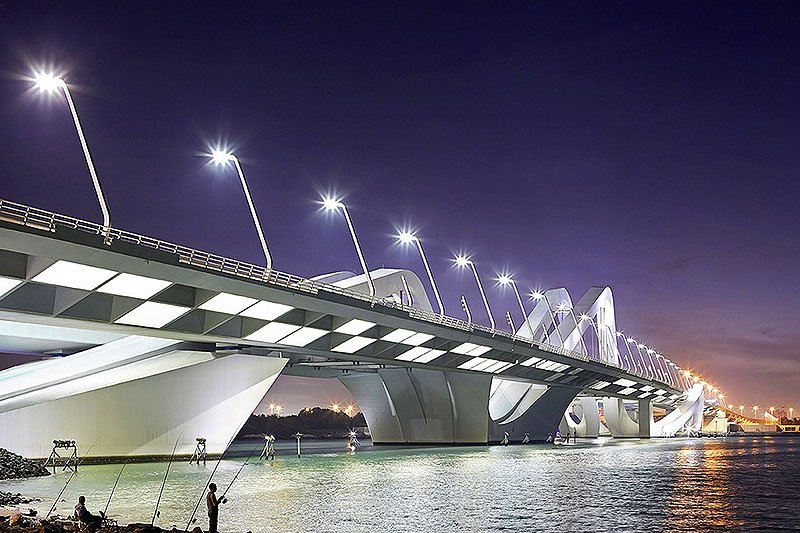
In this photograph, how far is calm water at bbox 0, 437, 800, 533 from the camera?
22.6 m

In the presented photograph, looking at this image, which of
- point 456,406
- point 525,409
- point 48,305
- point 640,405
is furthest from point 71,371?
point 640,405

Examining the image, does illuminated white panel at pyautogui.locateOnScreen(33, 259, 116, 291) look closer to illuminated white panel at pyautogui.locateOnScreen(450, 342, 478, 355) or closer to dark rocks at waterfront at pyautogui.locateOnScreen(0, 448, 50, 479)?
dark rocks at waterfront at pyautogui.locateOnScreen(0, 448, 50, 479)

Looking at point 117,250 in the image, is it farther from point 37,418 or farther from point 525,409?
point 525,409

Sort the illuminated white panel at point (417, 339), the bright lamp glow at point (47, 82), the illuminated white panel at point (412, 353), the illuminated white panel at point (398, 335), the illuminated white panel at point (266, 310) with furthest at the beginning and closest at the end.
Result: 1. the illuminated white panel at point (412, 353)
2. the illuminated white panel at point (417, 339)
3. the illuminated white panel at point (398, 335)
4. the illuminated white panel at point (266, 310)
5. the bright lamp glow at point (47, 82)

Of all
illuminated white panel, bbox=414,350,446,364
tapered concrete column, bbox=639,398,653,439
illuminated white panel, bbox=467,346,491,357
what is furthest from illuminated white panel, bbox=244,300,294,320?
tapered concrete column, bbox=639,398,653,439

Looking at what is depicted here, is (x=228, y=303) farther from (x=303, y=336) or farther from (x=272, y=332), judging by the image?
(x=303, y=336)

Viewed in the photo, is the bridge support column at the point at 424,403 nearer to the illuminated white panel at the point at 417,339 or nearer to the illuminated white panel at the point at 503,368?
the illuminated white panel at the point at 503,368

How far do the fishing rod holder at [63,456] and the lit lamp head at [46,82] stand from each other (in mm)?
22838

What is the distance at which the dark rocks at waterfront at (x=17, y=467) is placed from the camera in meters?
41.8

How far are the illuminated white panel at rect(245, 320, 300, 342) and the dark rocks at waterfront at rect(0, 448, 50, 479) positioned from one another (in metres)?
13.1

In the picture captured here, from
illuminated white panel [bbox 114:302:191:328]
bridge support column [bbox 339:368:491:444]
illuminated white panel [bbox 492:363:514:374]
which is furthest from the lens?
bridge support column [bbox 339:368:491:444]

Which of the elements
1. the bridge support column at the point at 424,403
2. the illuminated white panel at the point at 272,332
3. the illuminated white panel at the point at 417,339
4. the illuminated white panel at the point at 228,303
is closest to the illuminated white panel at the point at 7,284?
the illuminated white panel at the point at 228,303

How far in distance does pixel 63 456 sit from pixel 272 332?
52.5ft

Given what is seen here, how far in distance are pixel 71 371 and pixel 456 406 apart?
55.4 metres
